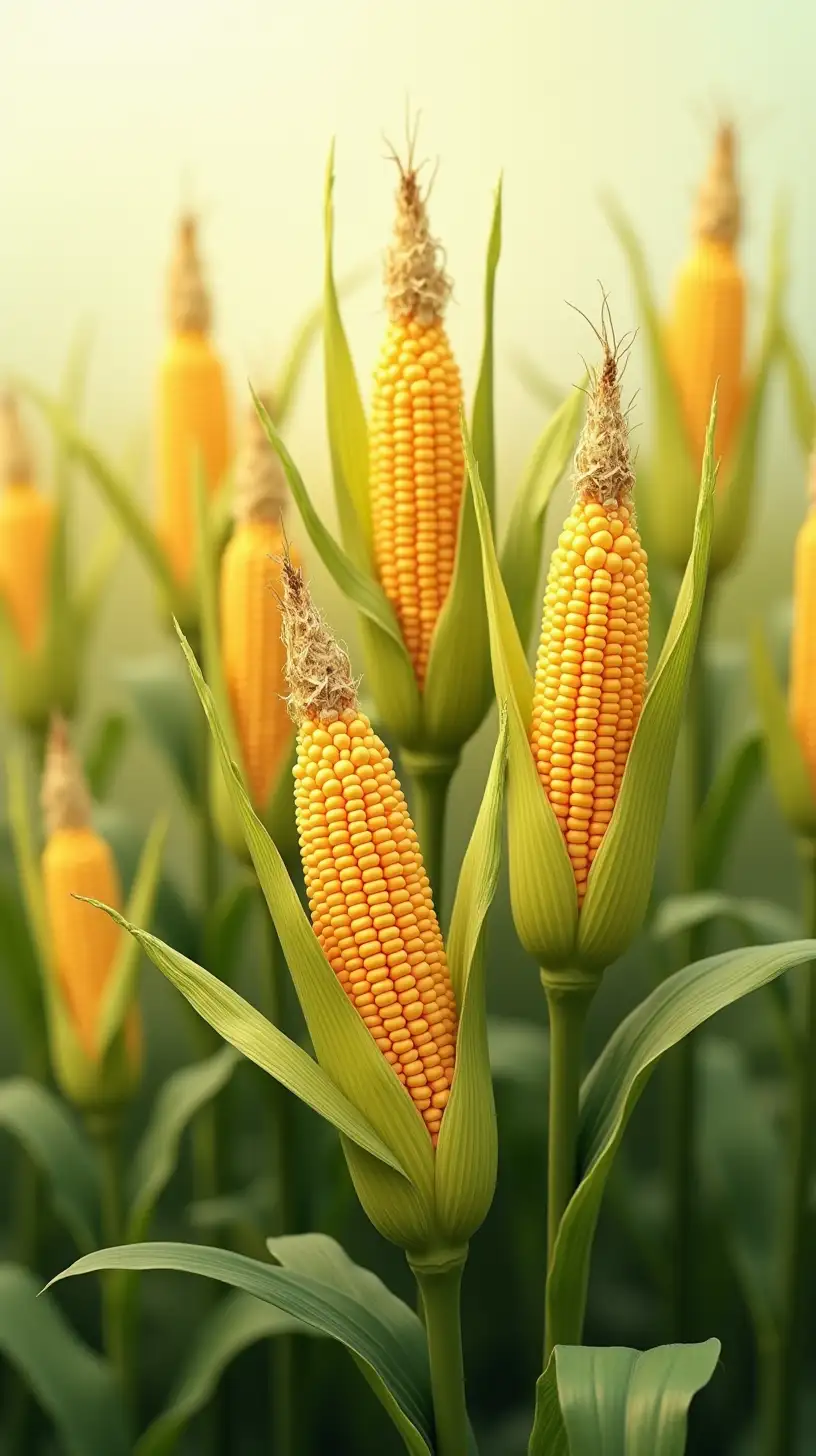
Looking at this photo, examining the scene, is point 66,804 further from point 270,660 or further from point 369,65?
point 369,65

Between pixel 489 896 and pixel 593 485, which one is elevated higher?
pixel 593 485

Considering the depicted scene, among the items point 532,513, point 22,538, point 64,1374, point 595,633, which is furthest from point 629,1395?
point 22,538

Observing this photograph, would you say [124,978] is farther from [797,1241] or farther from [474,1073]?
[797,1241]

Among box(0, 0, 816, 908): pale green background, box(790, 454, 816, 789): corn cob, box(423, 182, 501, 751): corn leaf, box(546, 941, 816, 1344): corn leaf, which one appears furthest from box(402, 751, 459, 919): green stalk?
box(0, 0, 816, 908): pale green background

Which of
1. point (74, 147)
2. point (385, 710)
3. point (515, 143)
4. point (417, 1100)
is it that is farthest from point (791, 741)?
point (74, 147)

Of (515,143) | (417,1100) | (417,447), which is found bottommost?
(417,1100)

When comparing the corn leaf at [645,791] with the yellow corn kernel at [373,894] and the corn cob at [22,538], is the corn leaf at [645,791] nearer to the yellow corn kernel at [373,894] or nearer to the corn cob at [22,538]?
the yellow corn kernel at [373,894]

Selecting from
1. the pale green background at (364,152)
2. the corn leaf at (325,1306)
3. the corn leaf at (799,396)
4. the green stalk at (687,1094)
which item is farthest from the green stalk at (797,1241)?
the pale green background at (364,152)

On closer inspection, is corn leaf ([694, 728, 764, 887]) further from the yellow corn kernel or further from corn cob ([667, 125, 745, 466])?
the yellow corn kernel
